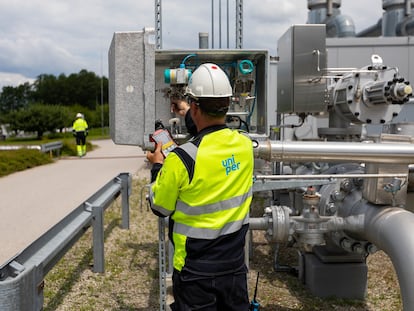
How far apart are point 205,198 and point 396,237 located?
4.11 feet

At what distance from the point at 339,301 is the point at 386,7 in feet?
52.7

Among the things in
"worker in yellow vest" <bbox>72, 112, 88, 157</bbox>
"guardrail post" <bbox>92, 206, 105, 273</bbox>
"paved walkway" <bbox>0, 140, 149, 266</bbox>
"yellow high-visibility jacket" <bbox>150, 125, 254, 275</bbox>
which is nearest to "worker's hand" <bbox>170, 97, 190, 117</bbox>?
"yellow high-visibility jacket" <bbox>150, 125, 254, 275</bbox>

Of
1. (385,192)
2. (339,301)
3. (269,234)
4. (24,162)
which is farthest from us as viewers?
(24,162)

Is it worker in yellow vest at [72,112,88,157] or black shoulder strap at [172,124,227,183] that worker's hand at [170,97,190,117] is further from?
worker in yellow vest at [72,112,88,157]

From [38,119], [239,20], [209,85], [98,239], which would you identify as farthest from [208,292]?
[38,119]

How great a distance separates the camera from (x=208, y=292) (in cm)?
256

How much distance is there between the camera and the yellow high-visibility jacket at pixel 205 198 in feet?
8.04

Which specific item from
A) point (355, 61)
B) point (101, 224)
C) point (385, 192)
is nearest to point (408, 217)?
point (385, 192)

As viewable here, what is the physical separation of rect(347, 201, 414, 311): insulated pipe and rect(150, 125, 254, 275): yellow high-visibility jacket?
1.00 metres

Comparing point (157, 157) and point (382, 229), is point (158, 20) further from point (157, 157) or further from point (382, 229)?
point (382, 229)

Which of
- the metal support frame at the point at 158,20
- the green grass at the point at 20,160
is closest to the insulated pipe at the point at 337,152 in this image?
the metal support frame at the point at 158,20

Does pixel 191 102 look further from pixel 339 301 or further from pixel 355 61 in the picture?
pixel 355 61

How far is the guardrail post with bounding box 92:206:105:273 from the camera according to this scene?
17.2ft

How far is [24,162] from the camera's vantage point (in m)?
14.9
